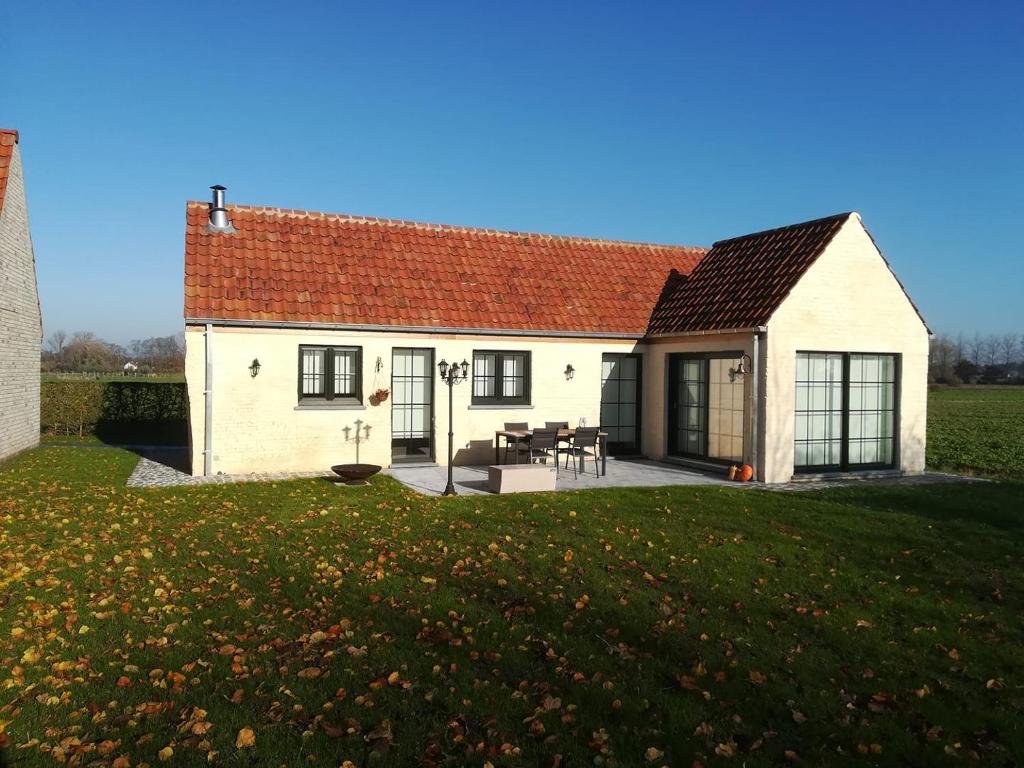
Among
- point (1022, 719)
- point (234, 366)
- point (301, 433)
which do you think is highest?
point (234, 366)

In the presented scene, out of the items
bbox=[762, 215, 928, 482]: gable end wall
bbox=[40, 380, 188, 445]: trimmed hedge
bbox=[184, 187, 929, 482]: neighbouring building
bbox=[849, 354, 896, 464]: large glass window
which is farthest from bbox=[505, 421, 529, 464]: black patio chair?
bbox=[40, 380, 188, 445]: trimmed hedge

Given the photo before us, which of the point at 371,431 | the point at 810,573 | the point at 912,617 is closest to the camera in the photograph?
the point at 912,617

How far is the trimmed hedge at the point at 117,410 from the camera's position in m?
21.4

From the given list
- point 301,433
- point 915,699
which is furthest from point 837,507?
point 301,433

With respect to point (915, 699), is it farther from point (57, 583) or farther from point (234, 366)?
point (234, 366)

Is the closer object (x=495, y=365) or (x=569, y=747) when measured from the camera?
(x=569, y=747)

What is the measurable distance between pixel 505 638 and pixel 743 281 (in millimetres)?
12022

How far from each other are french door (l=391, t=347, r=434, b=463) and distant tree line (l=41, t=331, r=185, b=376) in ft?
128

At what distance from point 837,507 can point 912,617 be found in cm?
501

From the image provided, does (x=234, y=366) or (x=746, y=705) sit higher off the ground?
(x=234, y=366)

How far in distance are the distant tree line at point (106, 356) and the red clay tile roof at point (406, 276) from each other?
3755cm

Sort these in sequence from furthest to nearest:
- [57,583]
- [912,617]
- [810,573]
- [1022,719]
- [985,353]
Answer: [985,353]
[810,573]
[57,583]
[912,617]
[1022,719]

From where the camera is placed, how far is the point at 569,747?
435 cm

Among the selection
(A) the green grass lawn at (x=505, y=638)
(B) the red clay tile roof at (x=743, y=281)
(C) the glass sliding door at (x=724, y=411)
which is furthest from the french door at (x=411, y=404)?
(C) the glass sliding door at (x=724, y=411)
